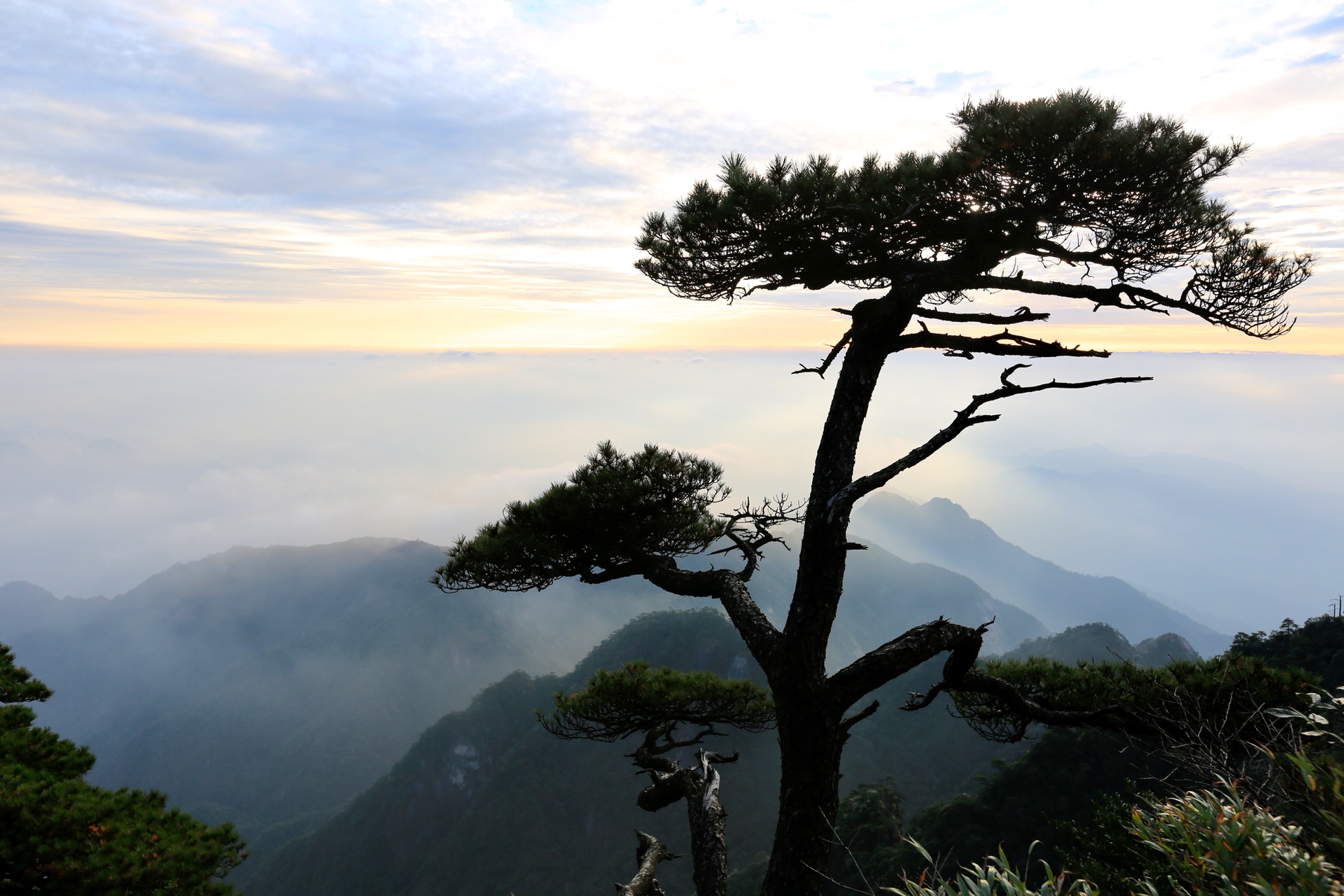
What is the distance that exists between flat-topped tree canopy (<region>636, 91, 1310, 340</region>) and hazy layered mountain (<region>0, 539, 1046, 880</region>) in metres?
108

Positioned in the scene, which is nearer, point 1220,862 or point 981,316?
point 1220,862

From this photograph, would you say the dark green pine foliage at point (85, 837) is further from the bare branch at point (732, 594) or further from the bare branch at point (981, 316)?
the bare branch at point (981, 316)

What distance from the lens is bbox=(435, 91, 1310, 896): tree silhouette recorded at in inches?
218

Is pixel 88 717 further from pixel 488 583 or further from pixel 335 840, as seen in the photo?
pixel 488 583

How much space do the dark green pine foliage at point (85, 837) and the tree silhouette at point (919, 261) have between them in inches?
202

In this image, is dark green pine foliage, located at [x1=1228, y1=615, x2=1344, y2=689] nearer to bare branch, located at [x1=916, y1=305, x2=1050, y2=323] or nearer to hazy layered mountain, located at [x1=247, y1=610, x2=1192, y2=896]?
bare branch, located at [x1=916, y1=305, x2=1050, y2=323]

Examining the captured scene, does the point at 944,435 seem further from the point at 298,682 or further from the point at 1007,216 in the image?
the point at 298,682

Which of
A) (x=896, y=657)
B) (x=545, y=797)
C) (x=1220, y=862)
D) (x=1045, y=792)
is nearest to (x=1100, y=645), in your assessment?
(x=1045, y=792)

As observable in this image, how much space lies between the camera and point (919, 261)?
651 cm

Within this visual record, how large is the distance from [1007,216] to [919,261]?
0.84 metres

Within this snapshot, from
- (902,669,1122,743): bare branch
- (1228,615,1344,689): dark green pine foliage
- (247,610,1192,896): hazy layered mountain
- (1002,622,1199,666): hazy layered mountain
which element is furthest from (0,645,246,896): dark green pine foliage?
(1002,622,1199,666): hazy layered mountain

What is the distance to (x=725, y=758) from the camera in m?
8.76

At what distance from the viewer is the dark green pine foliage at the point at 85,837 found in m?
5.13

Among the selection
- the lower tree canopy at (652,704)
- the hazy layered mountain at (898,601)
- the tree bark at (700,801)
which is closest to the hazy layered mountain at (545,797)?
the lower tree canopy at (652,704)
